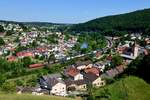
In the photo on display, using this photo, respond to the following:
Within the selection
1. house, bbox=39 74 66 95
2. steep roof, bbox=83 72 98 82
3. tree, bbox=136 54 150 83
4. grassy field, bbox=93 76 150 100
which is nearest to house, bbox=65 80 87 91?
house, bbox=39 74 66 95

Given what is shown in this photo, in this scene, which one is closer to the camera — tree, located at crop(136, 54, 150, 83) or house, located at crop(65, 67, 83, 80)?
tree, located at crop(136, 54, 150, 83)

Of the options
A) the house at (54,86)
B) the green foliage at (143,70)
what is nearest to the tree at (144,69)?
the green foliage at (143,70)

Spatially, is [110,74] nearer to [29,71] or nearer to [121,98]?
[29,71]

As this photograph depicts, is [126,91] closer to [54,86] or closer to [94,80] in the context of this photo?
[54,86]

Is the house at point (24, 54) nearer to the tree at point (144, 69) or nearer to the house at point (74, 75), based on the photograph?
the house at point (74, 75)

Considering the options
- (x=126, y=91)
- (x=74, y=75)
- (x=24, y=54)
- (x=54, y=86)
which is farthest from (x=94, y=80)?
(x=24, y=54)

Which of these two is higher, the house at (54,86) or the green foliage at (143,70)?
the green foliage at (143,70)

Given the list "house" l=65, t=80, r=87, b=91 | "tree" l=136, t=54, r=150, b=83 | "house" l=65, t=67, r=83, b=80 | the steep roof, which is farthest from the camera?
"house" l=65, t=67, r=83, b=80

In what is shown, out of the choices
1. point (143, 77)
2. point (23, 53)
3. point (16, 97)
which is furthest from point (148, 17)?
point (16, 97)

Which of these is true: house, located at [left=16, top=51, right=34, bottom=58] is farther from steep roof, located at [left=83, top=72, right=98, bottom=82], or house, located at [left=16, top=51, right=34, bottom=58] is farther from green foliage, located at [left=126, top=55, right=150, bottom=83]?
green foliage, located at [left=126, top=55, right=150, bottom=83]
